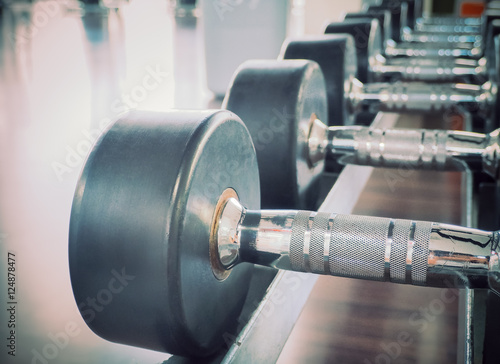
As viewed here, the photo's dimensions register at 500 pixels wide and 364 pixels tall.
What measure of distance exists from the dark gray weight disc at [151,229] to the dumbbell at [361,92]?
662mm

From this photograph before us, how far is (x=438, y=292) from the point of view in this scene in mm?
897

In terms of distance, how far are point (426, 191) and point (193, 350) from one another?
3.28ft

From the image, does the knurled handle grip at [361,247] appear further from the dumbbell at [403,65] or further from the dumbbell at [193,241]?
the dumbbell at [403,65]

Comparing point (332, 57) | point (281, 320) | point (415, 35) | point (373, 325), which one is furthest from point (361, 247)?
Answer: point (415, 35)

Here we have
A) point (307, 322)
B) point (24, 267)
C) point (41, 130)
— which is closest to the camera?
point (307, 322)

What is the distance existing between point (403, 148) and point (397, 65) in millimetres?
835

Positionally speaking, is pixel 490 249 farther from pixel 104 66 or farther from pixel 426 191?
pixel 104 66

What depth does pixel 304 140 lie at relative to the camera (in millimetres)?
876

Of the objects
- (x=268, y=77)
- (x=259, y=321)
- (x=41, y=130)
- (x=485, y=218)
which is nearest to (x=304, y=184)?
(x=268, y=77)

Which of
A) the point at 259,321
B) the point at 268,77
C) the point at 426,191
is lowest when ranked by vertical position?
the point at 426,191

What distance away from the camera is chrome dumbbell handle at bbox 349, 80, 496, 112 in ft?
3.97

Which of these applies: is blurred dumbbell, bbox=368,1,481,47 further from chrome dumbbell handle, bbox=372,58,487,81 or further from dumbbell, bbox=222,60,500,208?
dumbbell, bbox=222,60,500,208

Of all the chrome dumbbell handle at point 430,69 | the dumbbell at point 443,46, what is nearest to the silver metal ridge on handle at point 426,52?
the dumbbell at point 443,46

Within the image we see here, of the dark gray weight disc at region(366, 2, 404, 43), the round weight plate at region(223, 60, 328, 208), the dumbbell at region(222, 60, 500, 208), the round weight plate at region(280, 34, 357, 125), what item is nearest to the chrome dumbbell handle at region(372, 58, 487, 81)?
the round weight plate at region(280, 34, 357, 125)
